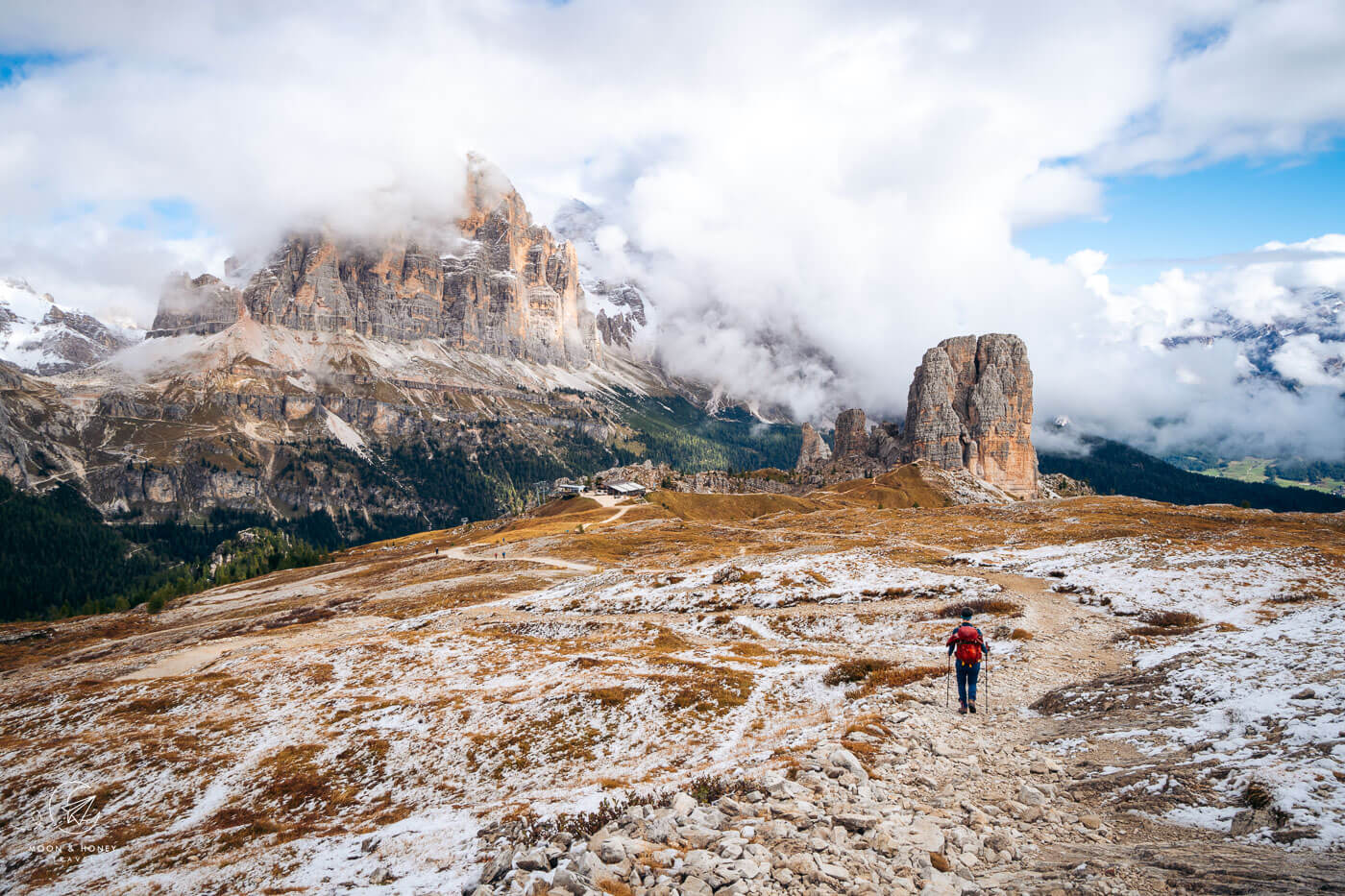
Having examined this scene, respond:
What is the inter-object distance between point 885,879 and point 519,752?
17.0m

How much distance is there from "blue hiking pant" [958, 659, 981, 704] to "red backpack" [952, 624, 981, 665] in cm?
17

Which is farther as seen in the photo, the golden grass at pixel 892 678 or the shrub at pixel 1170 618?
the shrub at pixel 1170 618

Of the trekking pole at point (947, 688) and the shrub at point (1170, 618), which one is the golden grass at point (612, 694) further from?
the shrub at point (1170, 618)

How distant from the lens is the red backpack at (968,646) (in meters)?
21.1

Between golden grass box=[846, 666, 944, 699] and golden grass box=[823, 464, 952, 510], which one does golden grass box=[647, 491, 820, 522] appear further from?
golden grass box=[846, 666, 944, 699]

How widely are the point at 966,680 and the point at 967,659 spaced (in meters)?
0.84

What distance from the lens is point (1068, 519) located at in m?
83.0

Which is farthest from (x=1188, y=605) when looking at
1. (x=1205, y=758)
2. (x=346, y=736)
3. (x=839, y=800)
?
(x=346, y=736)

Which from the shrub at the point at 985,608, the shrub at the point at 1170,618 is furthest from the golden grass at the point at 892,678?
the shrub at the point at 1170,618

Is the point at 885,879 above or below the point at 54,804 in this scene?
above

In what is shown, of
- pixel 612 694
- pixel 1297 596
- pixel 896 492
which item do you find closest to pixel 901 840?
pixel 612 694

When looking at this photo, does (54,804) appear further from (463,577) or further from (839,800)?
(463,577)

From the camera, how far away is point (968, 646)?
21078 millimetres

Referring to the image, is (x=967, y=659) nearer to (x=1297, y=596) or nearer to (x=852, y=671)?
(x=852, y=671)
